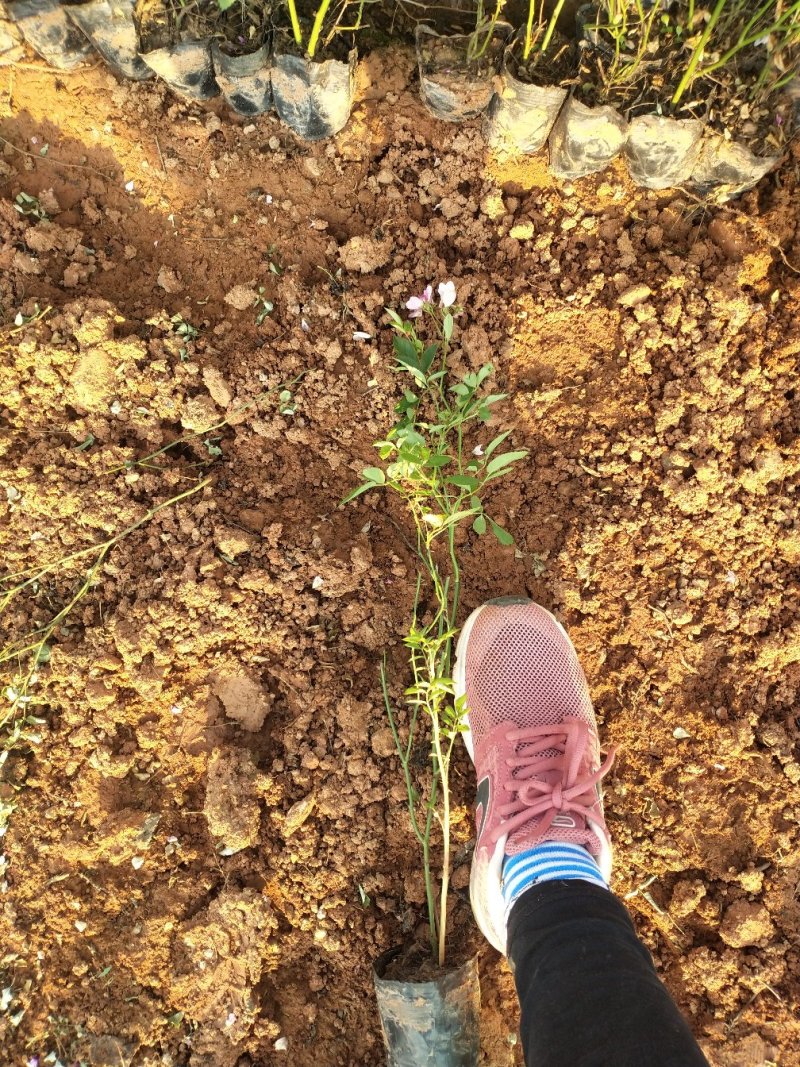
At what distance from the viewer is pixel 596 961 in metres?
1.46

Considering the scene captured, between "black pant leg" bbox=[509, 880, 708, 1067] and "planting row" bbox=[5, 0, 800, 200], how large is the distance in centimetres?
212

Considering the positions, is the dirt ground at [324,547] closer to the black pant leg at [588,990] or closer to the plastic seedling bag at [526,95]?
the plastic seedling bag at [526,95]

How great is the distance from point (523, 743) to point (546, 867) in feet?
1.18

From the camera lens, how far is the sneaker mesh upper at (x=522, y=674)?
2.08m

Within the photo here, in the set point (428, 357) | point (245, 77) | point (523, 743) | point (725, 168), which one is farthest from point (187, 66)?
point (523, 743)

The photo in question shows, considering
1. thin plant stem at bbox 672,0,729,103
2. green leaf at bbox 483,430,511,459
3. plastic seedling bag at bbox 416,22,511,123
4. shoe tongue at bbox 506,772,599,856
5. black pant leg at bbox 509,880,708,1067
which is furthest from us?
plastic seedling bag at bbox 416,22,511,123

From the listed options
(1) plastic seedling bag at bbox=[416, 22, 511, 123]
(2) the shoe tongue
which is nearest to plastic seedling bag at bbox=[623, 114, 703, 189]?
(1) plastic seedling bag at bbox=[416, 22, 511, 123]

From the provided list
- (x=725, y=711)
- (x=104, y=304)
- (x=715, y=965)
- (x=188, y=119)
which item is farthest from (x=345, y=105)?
(x=715, y=965)

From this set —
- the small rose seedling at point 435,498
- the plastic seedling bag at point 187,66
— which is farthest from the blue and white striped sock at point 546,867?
the plastic seedling bag at point 187,66

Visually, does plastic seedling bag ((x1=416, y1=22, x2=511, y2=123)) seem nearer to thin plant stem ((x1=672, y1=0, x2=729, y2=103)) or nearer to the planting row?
the planting row

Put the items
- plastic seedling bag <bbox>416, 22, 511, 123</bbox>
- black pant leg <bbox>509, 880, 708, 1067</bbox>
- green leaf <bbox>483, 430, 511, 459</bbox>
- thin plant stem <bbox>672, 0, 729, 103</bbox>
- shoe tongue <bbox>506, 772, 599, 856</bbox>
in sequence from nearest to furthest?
1. black pant leg <bbox>509, 880, 708, 1067</bbox>
2. thin plant stem <bbox>672, 0, 729, 103</bbox>
3. shoe tongue <bbox>506, 772, 599, 856</bbox>
4. green leaf <bbox>483, 430, 511, 459</bbox>
5. plastic seedling bag <bbox>416, 22, 511, 123</bbox>

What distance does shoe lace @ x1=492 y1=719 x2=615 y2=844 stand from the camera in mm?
1883

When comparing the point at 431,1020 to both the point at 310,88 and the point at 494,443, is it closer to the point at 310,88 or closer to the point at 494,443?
the point at 494,443

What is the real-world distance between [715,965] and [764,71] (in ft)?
8.40
